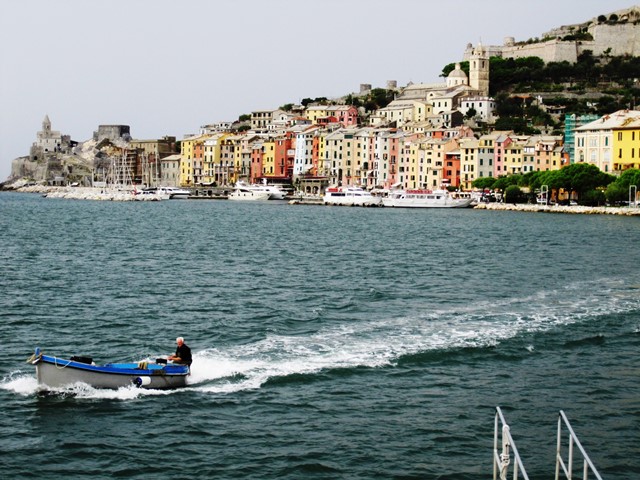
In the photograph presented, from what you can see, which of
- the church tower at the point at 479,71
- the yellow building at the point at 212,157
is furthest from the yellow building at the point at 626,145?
the yellow building at the point at 212,157

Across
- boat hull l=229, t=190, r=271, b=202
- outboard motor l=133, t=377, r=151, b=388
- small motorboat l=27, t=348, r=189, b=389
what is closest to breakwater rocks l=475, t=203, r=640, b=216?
boat hull l=229, t=190, r=271, b=202

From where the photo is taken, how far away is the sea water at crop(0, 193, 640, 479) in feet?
45.4

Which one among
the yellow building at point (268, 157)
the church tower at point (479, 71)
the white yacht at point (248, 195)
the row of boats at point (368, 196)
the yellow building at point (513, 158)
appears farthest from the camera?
the church tower at point (479, 71)

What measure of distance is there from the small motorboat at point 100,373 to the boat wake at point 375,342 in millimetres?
135

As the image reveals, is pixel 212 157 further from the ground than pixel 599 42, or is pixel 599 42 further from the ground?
pixel 599 42

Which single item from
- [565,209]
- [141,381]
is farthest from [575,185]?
[141,381]

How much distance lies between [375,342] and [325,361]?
81.4 inches

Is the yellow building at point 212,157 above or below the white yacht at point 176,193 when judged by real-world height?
above

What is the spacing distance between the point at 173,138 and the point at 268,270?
430 feet

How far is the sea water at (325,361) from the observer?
13.8 metres

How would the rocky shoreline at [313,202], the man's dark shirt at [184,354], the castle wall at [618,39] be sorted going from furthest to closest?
the castle wall at [618,39], the rocky shoreline at [313,202], the man's dark shirt at [184,354]

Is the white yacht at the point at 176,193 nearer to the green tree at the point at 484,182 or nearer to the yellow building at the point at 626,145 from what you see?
the green tree at the point at 484,182

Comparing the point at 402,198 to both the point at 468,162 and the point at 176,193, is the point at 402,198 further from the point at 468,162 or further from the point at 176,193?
the point at 176,193

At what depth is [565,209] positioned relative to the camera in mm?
78312
